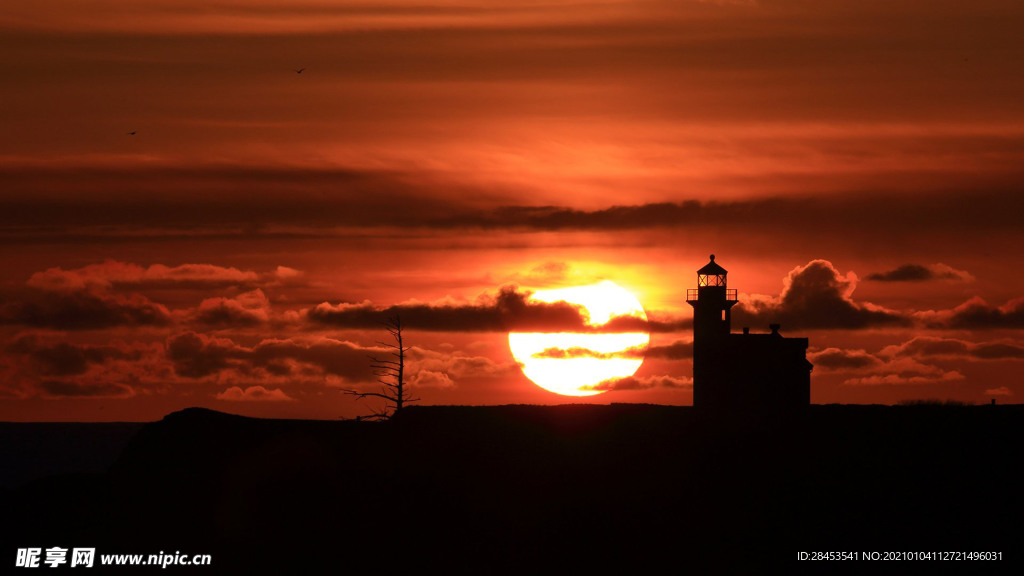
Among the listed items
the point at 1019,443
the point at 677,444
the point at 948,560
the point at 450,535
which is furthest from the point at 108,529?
the point at 1019,443

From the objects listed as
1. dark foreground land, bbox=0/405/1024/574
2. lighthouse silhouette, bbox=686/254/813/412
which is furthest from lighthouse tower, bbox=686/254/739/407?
dark foreground land, bbox=0/405/1024/574

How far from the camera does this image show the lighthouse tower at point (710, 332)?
71.9 metres

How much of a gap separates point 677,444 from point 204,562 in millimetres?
15468

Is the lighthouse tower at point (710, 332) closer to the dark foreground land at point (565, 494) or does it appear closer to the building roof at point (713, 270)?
the building roof at point (713, 270)

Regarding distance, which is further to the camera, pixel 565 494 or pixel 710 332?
pixel 710 332

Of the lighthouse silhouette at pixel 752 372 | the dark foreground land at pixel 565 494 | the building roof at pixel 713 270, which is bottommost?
the dark foreground land at pixel 565 494

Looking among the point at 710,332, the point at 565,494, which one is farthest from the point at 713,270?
the point at 565,494

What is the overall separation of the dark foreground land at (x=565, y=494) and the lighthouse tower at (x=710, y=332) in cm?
2205

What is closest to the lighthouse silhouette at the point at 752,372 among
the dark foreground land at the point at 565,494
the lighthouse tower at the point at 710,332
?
the lighthouse tower at the point at 710,332

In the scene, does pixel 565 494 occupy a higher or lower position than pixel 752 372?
lower

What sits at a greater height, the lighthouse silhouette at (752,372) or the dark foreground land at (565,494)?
the lighthouse silhouette at (752,372)

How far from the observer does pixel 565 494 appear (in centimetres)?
4281

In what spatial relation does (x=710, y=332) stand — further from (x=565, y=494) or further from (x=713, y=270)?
(x=565, y=494)

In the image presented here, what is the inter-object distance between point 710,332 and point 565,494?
33604mm
